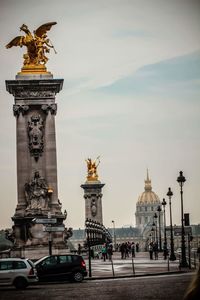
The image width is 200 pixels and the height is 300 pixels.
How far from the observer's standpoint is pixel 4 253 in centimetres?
5909

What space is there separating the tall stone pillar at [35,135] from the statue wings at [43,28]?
12.2 ft

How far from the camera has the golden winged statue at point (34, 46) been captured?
61844 millimetres

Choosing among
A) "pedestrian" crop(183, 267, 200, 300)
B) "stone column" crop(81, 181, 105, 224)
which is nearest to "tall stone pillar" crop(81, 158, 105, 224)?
"stone column" crop(81, 181, 105, 224)

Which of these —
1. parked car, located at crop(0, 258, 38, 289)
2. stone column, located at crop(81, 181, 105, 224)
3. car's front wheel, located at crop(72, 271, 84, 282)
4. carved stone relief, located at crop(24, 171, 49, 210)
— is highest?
stone column, located at crop(81, 181, 105, 224)

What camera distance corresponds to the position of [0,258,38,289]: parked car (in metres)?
32.3

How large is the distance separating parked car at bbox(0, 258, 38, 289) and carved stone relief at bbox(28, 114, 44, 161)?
2777cm

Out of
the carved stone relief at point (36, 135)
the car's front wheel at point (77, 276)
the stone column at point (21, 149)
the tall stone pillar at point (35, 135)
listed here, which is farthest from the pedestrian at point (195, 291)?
the carved stone relief at point (36, 135)

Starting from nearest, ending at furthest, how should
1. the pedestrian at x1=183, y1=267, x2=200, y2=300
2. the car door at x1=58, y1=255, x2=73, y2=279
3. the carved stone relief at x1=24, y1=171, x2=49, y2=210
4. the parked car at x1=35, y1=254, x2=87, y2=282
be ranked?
the pedestrian at x1=183, y1=267, x2=200, y2=300 < the parked car at x1=35, y1=254, x2=87, y2=282 < the car door at x1=58, y1=255, x2=73, y2=279 < the carved stone relief at x1=24, y1=171, x2=49, y2=210

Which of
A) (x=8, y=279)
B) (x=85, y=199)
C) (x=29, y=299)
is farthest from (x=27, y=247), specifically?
(x=85, y=199)

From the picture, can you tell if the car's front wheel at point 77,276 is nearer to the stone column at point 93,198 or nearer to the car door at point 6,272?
the car door at point 6,272

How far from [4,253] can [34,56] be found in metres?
15.3

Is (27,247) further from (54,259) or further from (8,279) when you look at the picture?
(8,279)

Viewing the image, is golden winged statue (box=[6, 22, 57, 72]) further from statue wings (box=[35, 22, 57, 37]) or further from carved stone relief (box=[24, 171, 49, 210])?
carved stone relief (box=[24, 171, 49, 210])

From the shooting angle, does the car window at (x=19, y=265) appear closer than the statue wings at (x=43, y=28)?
Yes
